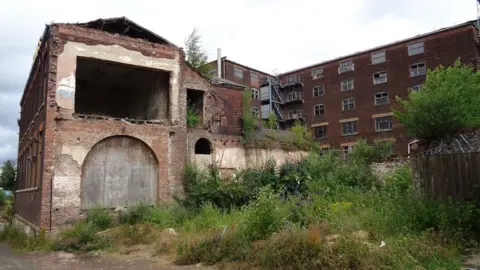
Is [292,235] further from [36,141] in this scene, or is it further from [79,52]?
[36,141]

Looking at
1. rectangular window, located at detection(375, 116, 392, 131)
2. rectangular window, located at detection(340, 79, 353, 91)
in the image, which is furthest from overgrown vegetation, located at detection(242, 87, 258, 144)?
rectangular window, located at detection(340, 79, 353, 91)

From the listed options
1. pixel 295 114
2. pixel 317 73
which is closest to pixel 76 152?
pixel 317 73

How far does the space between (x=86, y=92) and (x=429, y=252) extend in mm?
21917

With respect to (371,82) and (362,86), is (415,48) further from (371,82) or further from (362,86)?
(362,86)

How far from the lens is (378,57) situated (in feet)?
147

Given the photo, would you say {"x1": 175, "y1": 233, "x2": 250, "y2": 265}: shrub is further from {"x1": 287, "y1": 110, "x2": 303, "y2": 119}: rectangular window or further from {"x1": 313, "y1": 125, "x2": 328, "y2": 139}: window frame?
{"x1": 287, "y1": 110, "x2": 303, "y2": 119}: rectangular window

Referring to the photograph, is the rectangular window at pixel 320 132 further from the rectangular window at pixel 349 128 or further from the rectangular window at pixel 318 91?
the rectangular window at pixel 318 91

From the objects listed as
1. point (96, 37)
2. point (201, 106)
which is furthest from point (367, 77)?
point (96, 37)

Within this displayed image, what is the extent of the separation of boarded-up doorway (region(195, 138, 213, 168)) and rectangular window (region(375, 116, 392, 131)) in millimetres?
28398

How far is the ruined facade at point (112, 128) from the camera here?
620 inches

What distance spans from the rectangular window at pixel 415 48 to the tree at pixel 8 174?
132 ft

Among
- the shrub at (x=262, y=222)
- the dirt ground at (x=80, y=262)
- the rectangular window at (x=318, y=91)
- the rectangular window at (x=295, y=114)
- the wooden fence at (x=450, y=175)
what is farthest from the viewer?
the rectangular window at (x=295, y=114)

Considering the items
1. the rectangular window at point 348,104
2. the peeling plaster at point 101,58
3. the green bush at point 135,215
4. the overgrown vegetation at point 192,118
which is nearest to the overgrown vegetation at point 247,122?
the overgrown vegetation at point 192,118

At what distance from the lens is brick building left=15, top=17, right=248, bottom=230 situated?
15.8 metres
